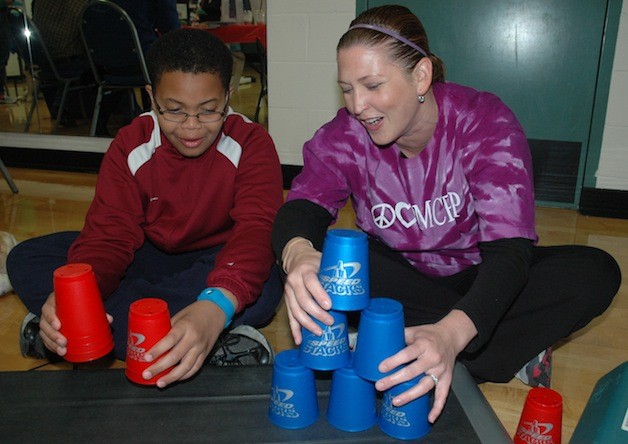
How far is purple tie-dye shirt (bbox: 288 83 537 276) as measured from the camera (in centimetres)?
124

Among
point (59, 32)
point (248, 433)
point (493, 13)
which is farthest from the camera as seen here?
point (59, 32)

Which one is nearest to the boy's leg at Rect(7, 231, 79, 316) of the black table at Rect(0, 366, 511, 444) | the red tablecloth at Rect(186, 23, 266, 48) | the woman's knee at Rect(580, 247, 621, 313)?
the black table at Rect(0, 366, 511, 444)

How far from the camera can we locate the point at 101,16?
361 cm

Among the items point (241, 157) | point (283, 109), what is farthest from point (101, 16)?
point (241, 157)

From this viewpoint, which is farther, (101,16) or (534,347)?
(101,16)

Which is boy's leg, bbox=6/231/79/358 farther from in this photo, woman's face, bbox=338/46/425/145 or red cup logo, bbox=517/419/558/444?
red cup logo, bbox=517/419/558/444

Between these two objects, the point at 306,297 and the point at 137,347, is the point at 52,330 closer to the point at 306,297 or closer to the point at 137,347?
the point at 137,347

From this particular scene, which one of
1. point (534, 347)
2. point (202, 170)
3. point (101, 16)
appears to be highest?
point (101, 16)

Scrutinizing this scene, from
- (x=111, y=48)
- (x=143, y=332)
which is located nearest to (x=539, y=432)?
(x=143, y=332)

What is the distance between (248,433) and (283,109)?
261 centimetres

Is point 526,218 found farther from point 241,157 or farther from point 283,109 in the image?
point 283,109

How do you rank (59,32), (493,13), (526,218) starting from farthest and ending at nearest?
(59,32) < (493,13) < (526,218)

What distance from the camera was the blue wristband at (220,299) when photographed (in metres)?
1.27

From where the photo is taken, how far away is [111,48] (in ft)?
12.1
